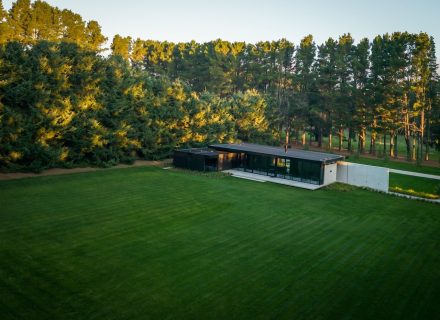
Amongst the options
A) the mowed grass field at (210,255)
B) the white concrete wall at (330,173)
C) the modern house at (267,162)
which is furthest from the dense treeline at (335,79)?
the mowed grass field at (210,255)

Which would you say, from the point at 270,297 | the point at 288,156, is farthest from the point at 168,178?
the point at 270,297

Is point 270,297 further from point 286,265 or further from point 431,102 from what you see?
point 431,102

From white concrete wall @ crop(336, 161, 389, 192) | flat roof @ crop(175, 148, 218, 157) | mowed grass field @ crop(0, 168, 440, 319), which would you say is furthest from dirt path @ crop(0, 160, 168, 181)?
white concrete wall @ crop(336, 161, 389, 192)

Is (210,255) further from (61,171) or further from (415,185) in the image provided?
(415,185)

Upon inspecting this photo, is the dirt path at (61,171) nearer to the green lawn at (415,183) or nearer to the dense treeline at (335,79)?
the dense treeline at (335,79)

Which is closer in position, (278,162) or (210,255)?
(210,255)

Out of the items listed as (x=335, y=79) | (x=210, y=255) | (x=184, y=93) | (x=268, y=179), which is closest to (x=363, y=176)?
(x=268, y=179)
